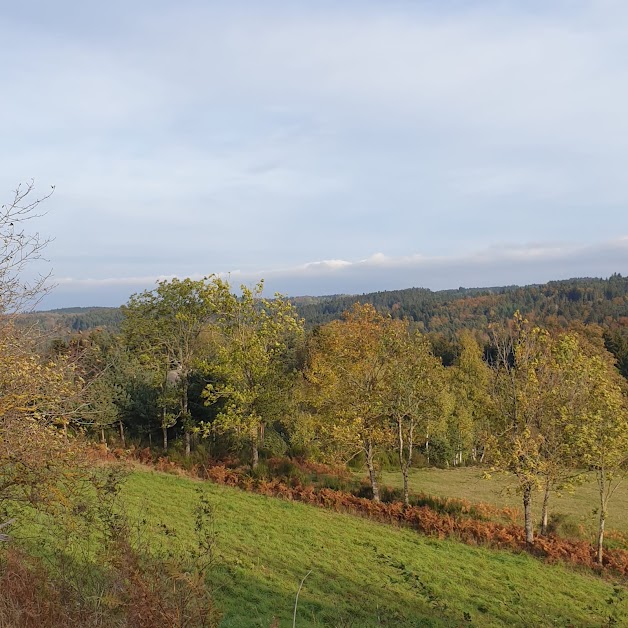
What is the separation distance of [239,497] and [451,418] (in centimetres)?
3374

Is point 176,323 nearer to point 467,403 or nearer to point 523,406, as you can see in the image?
point 523,406

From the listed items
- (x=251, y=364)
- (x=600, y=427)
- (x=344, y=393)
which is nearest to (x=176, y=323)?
(x=251, y=364)

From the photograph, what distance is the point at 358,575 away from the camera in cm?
1555

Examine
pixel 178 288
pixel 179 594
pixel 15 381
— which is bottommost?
pixel 179 594

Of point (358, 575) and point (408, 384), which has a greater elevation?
point (408, 384)

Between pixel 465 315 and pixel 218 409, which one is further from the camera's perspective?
pixel 465 315

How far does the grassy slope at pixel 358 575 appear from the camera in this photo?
12.8 meters

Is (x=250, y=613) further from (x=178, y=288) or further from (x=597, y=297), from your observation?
(x=597, y=297)

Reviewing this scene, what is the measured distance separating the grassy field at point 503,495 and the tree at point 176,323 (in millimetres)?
15048

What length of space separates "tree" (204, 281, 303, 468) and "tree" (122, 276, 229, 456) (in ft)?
4.45

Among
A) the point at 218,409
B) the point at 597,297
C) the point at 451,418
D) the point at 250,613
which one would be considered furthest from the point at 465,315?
the point at 250,613

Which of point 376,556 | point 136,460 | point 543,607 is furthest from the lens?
point 136,460

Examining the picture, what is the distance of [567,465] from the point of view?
22750 mm

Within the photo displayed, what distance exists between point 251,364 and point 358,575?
15.2 meters
